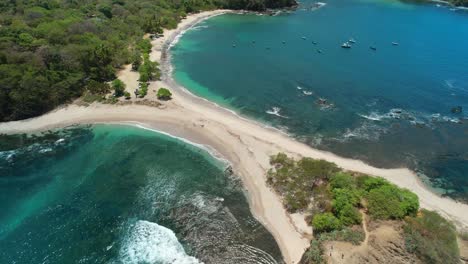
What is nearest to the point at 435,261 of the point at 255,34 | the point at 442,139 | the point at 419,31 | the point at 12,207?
the point at 442,139

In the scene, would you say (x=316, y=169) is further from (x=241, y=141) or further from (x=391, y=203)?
(x=241, y=141)

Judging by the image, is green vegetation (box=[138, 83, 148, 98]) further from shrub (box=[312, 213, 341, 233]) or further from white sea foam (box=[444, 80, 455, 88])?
white sea foam (box=[444, 80, 455, 88])

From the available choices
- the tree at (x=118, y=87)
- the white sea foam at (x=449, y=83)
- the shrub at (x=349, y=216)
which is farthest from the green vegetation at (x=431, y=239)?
the tree at (x=118, y=87)

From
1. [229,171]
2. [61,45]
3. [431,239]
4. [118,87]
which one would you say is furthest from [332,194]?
[61,45]

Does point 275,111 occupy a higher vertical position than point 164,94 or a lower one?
lower

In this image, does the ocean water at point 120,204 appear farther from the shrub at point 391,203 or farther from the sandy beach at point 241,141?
the shrub at point 391,203
